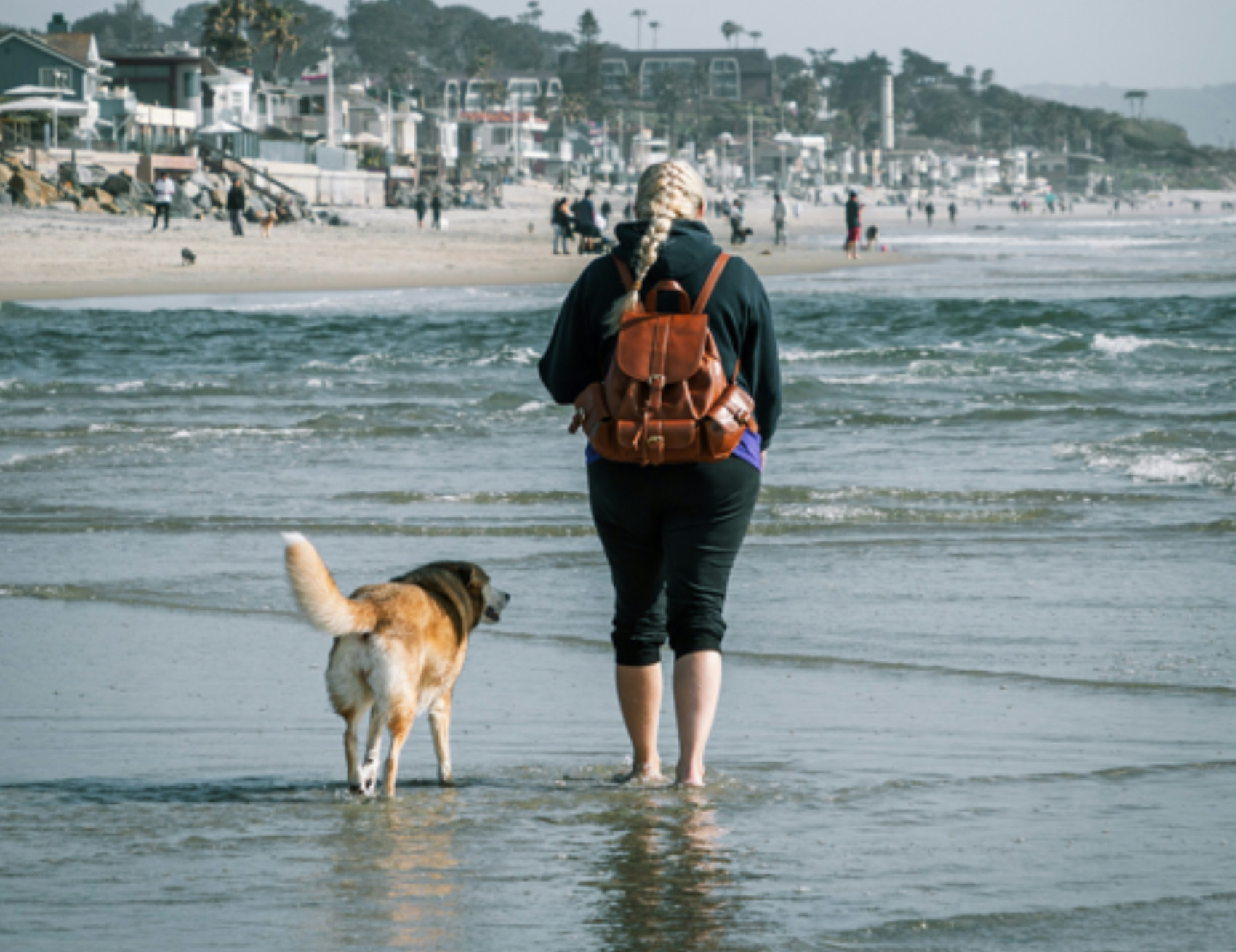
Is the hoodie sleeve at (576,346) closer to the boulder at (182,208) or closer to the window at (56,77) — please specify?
the boulder at (182,208)

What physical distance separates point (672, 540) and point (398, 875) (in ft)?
3.40

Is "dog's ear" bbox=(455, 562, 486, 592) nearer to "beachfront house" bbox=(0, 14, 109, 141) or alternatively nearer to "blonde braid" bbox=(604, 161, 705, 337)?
"blonde braid" bbox=(604, 161, 705, 337)

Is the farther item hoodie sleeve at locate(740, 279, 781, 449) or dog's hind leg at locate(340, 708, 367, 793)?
dog's hind leg at locate(340, 708, 367, 793)

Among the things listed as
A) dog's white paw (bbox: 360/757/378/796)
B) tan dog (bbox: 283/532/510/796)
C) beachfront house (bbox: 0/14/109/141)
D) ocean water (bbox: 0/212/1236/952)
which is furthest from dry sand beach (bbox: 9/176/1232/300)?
dog's white paw (bbox: 360/757/378/796)

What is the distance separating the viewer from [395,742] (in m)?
3.77

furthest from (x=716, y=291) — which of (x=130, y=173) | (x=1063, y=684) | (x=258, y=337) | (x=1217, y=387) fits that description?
(x=130, y=173)

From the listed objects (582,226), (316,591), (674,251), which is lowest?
(316,591)

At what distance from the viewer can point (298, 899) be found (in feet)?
9.93

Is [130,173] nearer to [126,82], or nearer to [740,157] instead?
[126,82]

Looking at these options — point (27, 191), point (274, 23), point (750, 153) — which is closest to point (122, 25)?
point (750, 153)

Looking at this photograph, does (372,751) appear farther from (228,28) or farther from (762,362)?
(228,28)

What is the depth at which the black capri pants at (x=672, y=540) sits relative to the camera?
12.1 feet

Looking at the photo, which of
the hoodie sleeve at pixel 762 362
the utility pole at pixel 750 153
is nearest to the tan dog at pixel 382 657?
the hoodie sleeve at pixel 762 362

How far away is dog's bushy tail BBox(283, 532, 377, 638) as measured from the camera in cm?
352
